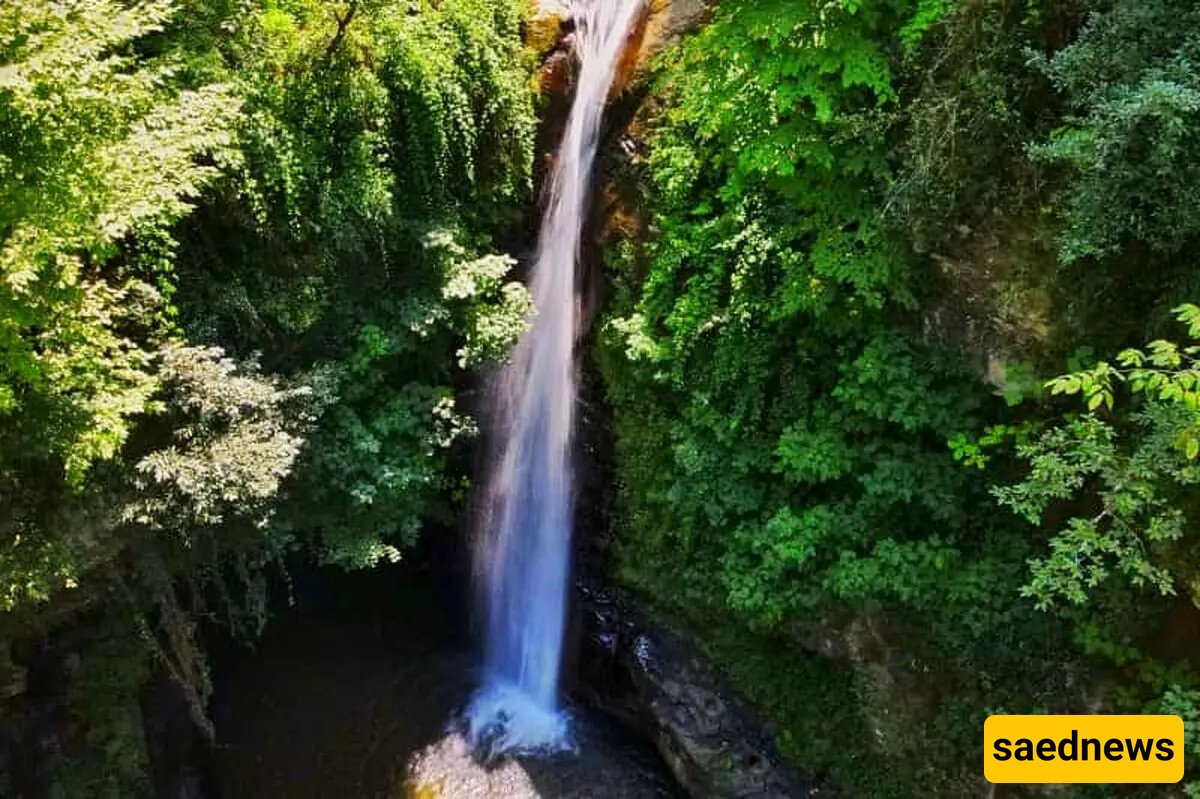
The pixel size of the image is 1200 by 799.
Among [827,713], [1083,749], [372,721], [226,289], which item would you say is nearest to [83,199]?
[226,289]

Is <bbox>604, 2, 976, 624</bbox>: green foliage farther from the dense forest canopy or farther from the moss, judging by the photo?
the moss

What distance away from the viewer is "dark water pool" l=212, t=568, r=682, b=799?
7.25 m

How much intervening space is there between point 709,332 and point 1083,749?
3.66 m

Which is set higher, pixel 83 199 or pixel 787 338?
pixel 83 199

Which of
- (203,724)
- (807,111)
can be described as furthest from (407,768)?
(807,111)

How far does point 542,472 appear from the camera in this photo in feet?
26.9

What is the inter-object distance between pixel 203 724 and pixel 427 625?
2.49 meters

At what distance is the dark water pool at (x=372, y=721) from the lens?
23.8 feet

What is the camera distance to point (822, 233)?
5.65 metres

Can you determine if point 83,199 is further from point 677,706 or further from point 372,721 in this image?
point 677,706

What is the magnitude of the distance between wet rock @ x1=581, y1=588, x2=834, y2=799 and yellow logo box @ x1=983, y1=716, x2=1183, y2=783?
61.3 inches

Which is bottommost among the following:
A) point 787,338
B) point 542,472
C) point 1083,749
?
point 1083,749

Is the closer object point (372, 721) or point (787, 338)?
point (787, 338)

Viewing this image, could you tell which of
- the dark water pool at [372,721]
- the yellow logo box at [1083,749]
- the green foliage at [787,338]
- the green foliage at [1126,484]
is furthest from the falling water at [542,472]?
the green foliage at [1126,484]
